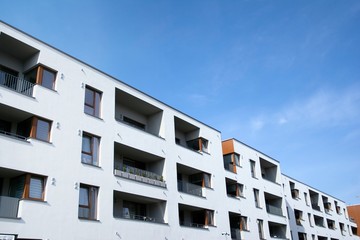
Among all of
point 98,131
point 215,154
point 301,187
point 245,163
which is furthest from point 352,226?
point 98,131

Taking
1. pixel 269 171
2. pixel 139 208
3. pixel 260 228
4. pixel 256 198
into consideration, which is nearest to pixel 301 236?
pixel 269 171

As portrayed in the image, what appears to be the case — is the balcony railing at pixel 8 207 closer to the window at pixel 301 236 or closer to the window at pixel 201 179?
the window at pixel 201 179

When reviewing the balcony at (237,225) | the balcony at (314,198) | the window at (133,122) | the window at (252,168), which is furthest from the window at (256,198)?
the balcony at (314,198)

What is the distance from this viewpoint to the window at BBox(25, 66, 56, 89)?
20516 millimetres

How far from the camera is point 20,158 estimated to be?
1802 centimetres

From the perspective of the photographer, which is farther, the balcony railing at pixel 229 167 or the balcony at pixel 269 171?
the balcony at pixel 269 171

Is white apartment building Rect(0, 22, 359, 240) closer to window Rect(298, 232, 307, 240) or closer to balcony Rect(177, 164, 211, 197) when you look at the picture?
balcony Rect(177, 164, 211, 197)

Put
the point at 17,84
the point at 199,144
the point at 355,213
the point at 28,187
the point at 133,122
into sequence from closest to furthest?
the point at 28,187 → the point at 17,84 → the point at 133,122 → the point at 199,144 → the point at 355,213

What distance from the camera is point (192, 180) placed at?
105 feet

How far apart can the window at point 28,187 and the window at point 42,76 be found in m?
5.12

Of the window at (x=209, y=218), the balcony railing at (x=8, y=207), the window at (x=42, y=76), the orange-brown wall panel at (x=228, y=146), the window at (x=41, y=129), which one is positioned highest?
the orange-brown wall panel at (x=228, y=146)

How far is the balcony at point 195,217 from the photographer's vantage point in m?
29.5

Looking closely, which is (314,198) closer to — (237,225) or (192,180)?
(237,225)

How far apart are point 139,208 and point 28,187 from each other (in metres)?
10.1
